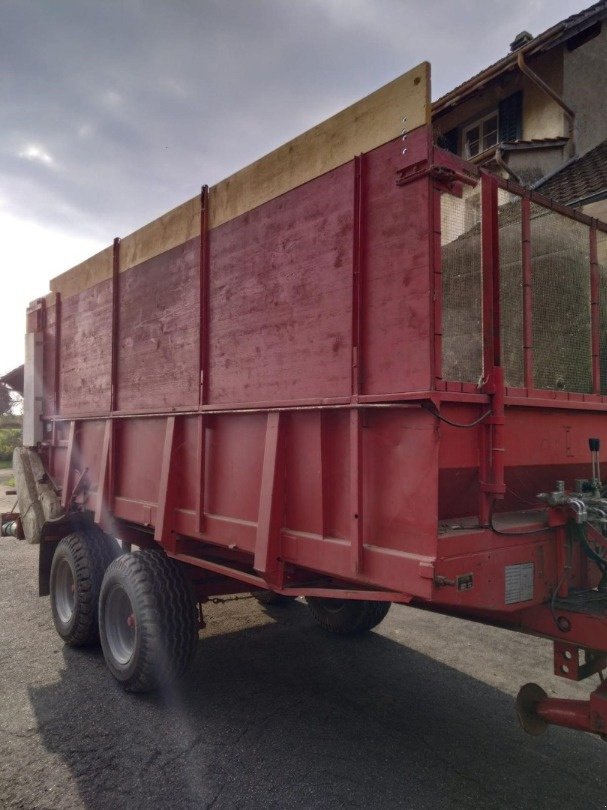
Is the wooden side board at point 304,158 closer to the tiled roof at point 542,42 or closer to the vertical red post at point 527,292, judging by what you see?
the vertical red post at point 527,292

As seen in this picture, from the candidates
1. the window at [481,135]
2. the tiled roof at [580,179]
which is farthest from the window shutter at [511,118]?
the tiled roof at [580,179]

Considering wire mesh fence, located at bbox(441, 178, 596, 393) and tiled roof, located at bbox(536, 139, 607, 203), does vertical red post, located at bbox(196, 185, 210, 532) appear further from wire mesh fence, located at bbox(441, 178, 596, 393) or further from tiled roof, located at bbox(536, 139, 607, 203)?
tiled roof, located at bbox(536, 139, 607, 203)

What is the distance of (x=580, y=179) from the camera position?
9.06m

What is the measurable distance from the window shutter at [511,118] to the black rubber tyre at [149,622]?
1058 cm

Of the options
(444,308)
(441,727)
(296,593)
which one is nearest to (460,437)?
(444,308)

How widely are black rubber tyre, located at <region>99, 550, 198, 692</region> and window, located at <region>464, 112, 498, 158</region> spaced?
35.0 ft

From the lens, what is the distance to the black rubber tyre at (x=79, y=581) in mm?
4871

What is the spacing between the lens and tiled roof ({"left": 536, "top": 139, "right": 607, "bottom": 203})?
8.34m

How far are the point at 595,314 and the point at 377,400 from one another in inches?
65.8

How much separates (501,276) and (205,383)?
1.90 meters

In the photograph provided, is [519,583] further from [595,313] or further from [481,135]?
[481,135]

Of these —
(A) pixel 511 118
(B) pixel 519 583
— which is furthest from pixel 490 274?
(A) pixel 511 118

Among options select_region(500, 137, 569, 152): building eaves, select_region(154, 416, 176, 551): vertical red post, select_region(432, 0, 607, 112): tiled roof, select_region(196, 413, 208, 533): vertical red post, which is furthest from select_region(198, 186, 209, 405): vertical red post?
select_region(432, 0, 607, 112): tiled roof

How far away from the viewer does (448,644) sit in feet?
17.3
